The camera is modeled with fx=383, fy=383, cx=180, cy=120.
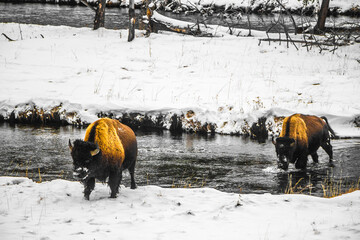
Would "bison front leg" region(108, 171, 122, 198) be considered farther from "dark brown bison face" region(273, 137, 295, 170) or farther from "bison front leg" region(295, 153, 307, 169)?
"bison front leg" region(295, 153, 307, 169)

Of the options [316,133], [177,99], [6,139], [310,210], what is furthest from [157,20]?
[310,210]

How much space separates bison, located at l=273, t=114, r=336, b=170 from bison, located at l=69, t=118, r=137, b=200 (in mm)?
3412

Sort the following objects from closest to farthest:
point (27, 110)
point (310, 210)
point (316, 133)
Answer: point (310, 210), point (316, 133), point (27, 110)

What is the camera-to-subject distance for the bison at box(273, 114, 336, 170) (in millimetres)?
8117

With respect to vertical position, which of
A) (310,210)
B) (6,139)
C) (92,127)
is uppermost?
(92,127)

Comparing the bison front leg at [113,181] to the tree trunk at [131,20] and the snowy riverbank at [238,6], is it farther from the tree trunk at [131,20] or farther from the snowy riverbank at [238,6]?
the snowy riverbank at [238,6]

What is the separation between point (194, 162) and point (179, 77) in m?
8.15

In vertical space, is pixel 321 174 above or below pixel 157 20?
below

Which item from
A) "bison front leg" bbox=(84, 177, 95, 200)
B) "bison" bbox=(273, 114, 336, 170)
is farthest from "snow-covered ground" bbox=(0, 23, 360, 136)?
"bison front leg" bbox=(84, 177, 95, 200)

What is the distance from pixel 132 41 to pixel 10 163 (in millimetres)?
13288

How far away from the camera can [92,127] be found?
602 centimetres

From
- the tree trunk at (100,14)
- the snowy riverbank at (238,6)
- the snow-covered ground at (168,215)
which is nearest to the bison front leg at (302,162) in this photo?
the snow-covered ground at (168,215)

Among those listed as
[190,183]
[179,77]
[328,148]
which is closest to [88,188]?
[190,183]

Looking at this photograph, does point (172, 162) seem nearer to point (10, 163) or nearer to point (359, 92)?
point (10, 163)
